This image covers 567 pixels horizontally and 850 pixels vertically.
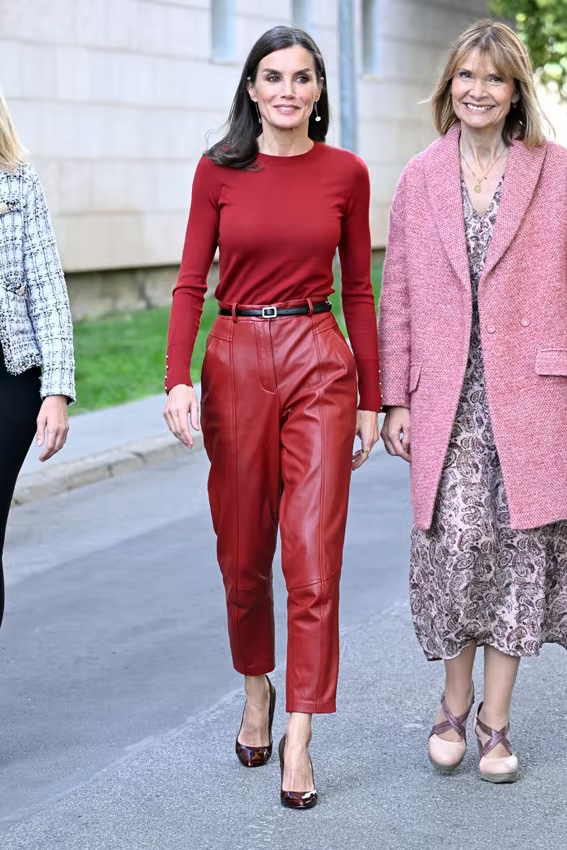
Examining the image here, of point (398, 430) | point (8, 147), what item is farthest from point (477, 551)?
point (8, 147)

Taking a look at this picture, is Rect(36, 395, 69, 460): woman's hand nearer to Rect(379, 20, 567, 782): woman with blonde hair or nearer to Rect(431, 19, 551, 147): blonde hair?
Rect(379, 20, 567, 782): woman with blonde hair

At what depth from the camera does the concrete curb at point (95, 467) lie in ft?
29.6

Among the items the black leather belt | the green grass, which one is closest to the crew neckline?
the black leather belt

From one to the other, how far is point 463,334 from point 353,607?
2405mm

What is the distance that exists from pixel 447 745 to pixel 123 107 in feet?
50.0

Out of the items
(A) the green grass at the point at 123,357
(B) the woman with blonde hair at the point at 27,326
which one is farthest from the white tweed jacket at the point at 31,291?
(A) the green grass at the point at 123,357

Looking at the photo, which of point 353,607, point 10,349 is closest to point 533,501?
point 10,349

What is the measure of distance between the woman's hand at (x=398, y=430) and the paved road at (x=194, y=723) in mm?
897

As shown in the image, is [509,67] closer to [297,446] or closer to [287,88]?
[287,88]

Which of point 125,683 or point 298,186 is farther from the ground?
point 298,186

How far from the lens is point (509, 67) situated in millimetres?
4297

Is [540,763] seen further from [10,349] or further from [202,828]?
[10,349]

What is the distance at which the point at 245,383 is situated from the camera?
4332 millimetres

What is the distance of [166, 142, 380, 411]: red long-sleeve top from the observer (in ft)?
14.1
